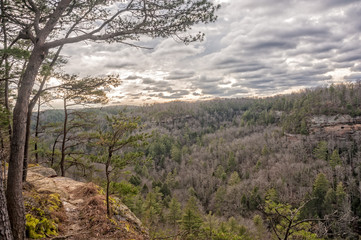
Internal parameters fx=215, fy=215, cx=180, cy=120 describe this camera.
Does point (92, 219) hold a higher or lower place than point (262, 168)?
higher

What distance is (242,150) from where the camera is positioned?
253 feet

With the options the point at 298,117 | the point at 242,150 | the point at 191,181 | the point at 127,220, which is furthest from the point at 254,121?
the point at 127,220

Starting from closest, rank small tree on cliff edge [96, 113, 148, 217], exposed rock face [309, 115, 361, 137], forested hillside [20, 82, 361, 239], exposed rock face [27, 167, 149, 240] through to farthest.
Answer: exposed rock face [27, 167, 149, 240] < small tree on cliff edge [96, 113, 148, 217] < forested hillside [20, 82, 361, 239] < exposed rock face [309, 115, 361, 137]

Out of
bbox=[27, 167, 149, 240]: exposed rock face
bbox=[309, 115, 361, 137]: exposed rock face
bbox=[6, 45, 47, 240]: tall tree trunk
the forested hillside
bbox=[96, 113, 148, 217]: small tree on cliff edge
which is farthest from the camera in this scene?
→ bbox=[309, 115, 361, 137]: exposed rock face

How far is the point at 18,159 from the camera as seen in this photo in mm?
3979

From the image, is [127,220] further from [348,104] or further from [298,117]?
[348,104]

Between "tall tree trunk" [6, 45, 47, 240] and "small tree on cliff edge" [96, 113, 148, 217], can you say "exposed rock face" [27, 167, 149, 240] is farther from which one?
"small tree on cliff edge" [96, 113, 148, 217]

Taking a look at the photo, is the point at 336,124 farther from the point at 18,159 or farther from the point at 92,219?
the point at 18,159

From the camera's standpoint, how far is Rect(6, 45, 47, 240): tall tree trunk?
3750 mm

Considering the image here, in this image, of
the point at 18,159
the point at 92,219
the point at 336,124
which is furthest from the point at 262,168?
the point at 18,159

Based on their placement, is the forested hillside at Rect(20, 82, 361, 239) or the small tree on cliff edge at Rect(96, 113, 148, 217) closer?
the small tree on cliff edge at Rect(96, 113, 148, 217)

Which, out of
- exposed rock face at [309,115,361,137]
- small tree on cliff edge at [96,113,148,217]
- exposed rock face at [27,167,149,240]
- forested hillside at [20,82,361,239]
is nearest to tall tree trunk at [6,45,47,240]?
exposed rock face at [27,167,149,240]

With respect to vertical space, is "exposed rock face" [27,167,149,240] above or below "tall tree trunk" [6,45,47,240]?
below

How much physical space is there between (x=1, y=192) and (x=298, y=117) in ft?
314
